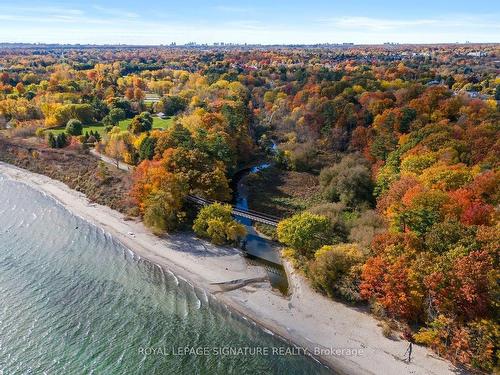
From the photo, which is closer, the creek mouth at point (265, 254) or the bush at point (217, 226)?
the creek mouth at point (265, 254)

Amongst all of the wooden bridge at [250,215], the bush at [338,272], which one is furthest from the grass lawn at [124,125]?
the bush at [338,272]

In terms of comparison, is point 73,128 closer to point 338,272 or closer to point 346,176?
point 346,176

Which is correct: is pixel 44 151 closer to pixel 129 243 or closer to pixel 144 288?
pixel 129 243

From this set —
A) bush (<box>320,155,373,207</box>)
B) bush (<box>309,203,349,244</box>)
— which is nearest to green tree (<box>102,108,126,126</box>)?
Answer: bush (<box>320,155,373,207</box>)

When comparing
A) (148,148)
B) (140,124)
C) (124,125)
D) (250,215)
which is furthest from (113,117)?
(250,215)

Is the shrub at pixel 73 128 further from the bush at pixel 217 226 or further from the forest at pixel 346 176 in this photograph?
the bush at pixel 217 226

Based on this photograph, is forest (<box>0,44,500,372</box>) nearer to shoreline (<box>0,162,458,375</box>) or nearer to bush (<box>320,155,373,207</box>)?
bush (<box>320,155,373,207</box>)
